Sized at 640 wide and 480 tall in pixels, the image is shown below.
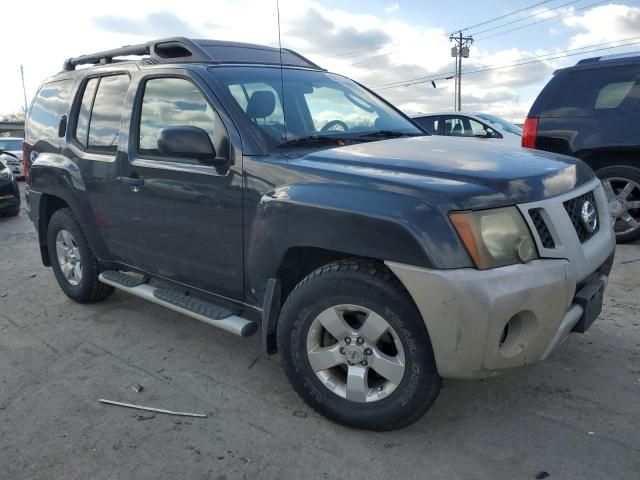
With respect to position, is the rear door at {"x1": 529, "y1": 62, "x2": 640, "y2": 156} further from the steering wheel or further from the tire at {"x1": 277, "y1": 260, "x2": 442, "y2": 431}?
the tire at {"x1": 277, "y1": 260, "x2": 442, "y2": 431}

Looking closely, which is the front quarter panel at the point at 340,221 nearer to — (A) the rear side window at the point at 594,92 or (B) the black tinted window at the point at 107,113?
(B) the black tinted window at the point at 107,113

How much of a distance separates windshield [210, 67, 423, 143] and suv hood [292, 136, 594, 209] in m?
0.34

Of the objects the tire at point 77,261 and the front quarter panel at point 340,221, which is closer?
the front quarter panel at point 340,221

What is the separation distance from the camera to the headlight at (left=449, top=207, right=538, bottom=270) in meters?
2.22

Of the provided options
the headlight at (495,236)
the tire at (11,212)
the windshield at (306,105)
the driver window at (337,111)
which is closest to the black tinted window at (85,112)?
the windshield at (306,105)

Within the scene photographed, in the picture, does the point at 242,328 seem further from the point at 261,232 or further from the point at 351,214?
the point at 351,214

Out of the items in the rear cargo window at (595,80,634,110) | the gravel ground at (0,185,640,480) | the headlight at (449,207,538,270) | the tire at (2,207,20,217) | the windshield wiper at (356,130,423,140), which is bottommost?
the gravel ground at (0,185,640,480)

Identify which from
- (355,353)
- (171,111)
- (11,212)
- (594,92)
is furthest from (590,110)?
(11,212)

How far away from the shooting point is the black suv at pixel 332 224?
2268 millimetres

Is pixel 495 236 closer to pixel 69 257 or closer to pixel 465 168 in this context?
pixel 465 168

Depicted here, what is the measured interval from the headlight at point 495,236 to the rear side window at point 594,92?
Answer: 4.32 m

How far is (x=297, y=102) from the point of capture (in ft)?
11.1

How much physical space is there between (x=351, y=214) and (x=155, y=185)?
5.04ft

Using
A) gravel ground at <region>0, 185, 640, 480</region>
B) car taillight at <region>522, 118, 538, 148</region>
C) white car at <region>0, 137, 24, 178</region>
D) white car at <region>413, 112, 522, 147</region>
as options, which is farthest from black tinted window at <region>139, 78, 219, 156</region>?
white car at <region>0, 137, 24, 178</region>
